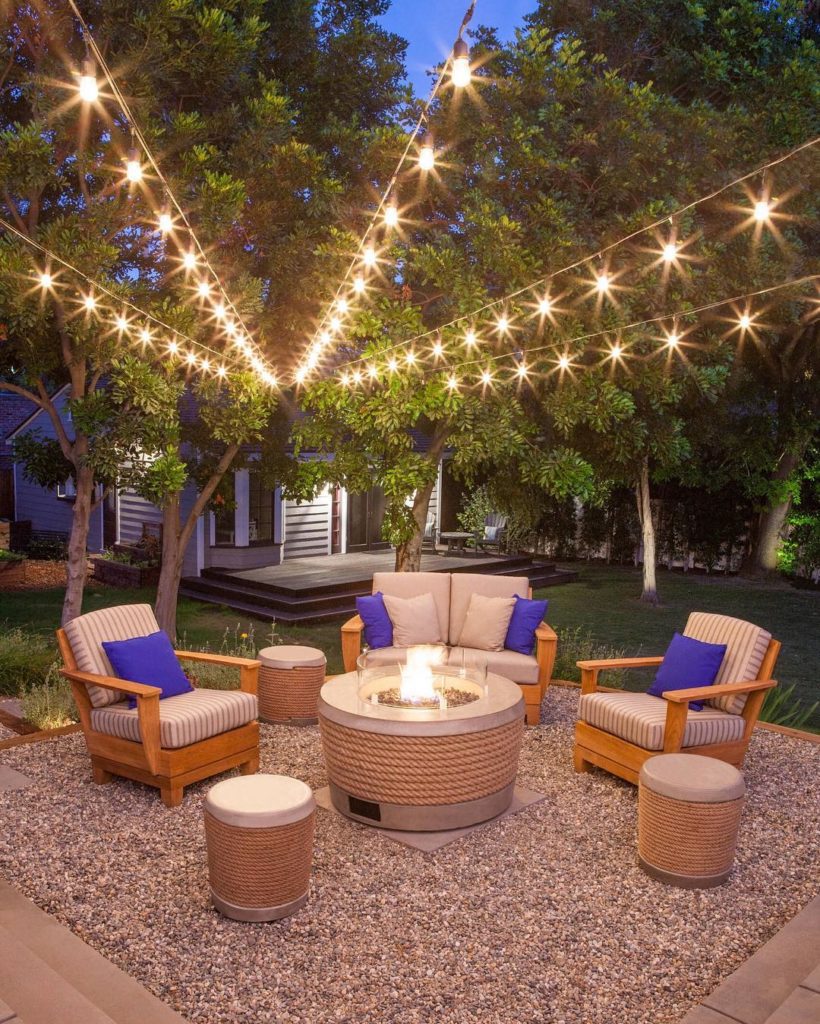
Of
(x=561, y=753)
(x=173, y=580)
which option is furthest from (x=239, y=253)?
(x=561, y=753)

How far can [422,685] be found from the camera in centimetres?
509

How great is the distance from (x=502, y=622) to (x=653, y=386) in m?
2.92

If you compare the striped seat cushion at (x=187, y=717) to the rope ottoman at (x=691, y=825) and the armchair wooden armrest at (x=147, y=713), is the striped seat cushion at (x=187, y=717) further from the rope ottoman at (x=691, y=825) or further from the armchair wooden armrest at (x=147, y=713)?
the rope ottoman at (x=691, y=825)

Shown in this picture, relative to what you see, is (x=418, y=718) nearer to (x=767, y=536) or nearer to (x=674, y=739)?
(x=674, y=739)

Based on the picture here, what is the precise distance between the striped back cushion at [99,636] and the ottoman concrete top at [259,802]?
1523mm

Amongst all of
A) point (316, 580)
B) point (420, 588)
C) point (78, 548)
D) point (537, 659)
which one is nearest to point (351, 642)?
point (420, 588)

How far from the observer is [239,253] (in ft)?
27.6

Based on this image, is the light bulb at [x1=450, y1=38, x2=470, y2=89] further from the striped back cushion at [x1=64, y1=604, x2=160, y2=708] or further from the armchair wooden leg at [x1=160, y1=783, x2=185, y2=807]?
the armchair wooden leg at [x1=160, y1=783, x2=185, y2=807]

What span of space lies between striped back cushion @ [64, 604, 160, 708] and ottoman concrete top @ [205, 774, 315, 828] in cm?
152

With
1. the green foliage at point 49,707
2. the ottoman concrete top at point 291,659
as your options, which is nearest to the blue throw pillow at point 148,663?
the ottoman concrete top at point 291,659

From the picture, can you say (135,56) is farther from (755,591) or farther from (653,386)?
(755,591)

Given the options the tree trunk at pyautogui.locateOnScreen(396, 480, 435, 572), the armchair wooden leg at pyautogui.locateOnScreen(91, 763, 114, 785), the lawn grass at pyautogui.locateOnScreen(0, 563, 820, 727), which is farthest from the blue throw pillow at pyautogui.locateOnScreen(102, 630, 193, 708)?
the tree trunk at pyautogui.locateOnScreen(396, 480, 435, 572)

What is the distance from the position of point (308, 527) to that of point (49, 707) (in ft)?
33.3

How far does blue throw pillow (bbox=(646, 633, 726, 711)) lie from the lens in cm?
514
